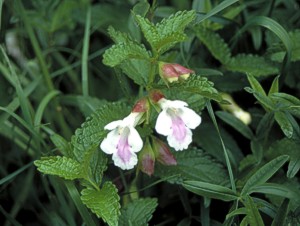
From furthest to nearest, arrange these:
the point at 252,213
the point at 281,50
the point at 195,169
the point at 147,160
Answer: the point at 281,50, the point at 195,169, the point at 147,160, the point at 252,213

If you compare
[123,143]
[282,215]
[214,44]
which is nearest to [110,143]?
[123,143]

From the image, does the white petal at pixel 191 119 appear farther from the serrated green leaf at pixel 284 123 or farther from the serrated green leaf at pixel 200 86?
the serrated green leaf at pixel 284 123

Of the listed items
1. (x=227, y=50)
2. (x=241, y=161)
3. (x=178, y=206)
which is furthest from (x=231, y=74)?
(x=178, y=206)

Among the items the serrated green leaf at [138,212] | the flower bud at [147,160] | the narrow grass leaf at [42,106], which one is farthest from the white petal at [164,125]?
the narrow grass leaf at [42,106]

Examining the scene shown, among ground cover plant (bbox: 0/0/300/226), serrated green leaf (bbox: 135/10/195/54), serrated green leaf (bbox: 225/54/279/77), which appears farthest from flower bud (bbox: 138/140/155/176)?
serrated green leaf (bbox: 225/54/279/77)

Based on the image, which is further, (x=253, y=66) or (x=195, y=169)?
(x=253, y=66)

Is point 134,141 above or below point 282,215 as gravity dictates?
above

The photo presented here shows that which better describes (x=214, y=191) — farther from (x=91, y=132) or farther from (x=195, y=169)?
(x=91, y=132)
